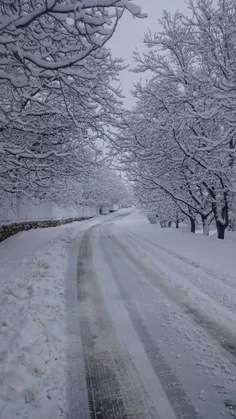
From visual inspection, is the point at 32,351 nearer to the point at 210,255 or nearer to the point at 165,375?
the point at 165,375

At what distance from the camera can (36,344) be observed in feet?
12.6

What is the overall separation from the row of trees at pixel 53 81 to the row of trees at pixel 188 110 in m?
2.54

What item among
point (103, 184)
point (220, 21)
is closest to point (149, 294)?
point (220, 21)

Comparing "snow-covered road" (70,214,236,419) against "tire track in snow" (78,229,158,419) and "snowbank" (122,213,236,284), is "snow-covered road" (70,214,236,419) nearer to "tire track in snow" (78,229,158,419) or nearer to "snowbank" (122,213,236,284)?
"tire track in snow" (78,229,158,419)

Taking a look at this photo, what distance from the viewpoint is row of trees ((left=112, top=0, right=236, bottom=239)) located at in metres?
9.47

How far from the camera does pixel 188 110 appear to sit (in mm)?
8461

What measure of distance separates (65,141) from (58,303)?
6.18 meters

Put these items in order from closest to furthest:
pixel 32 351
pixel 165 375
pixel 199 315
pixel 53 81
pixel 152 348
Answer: pixel 165 375 → pixel 32 351 → pixel 152 348 → pixel 199 315 → pixel 53 81

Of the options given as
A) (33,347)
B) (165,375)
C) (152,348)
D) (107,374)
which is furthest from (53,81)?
(165,375)

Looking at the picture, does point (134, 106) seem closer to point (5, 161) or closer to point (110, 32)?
point (5, 161)

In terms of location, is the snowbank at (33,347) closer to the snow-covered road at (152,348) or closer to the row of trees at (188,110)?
the snow-covered road at (152,348)

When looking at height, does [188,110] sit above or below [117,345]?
above

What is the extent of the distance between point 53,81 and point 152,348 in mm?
7276

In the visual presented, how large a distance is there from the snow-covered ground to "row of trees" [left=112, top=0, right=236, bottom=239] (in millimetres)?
6164
